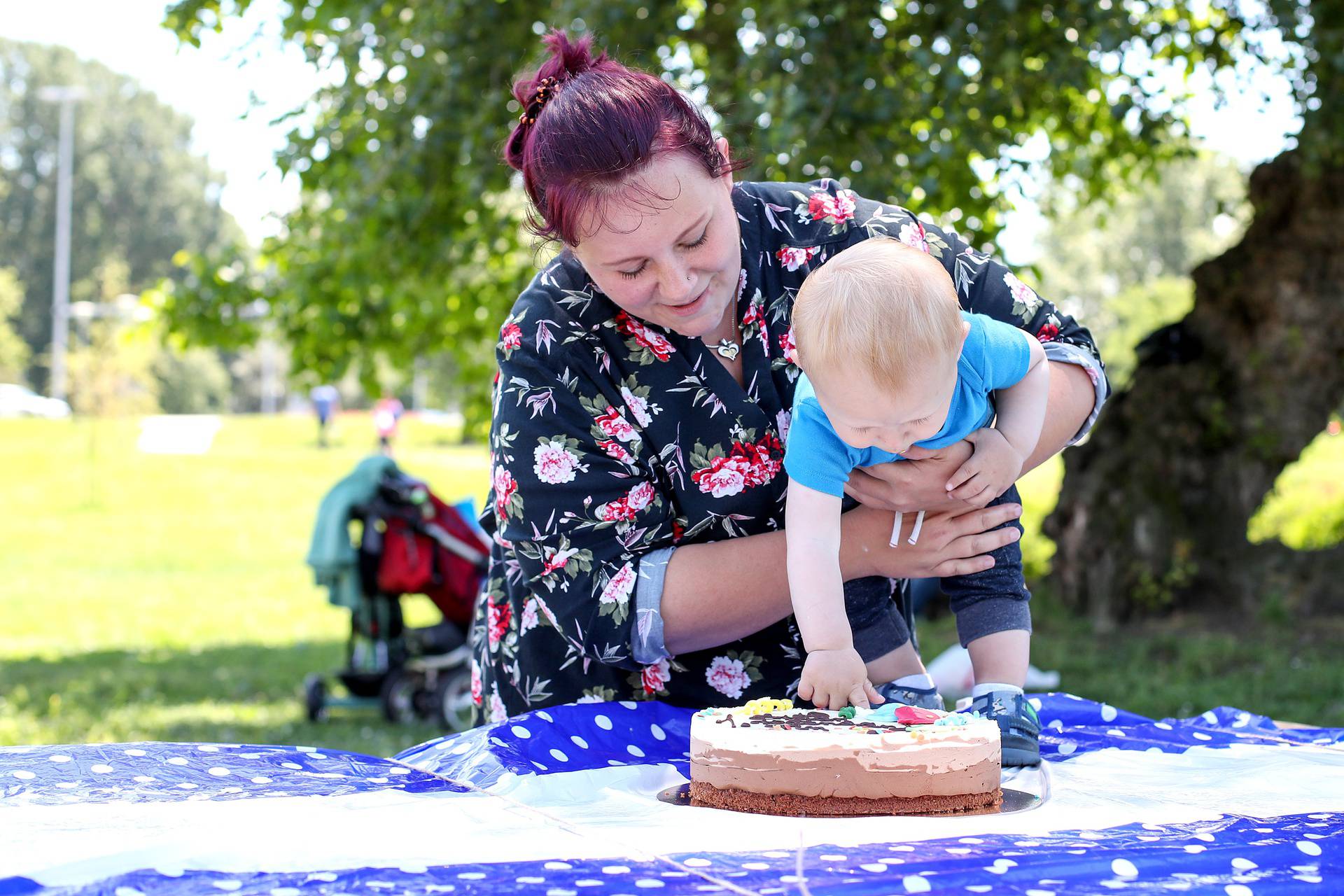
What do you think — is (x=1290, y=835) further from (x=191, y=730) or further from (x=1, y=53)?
(x=1, y=53)

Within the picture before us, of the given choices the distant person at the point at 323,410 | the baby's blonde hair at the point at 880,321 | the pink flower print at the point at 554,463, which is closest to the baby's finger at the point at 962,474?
the baby's blonde hair at the point at 880,321

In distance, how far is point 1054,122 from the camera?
27.1ft

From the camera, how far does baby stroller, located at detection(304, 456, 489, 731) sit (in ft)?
20.4

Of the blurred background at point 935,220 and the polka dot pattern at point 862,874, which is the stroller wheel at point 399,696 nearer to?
the blurred background at point 935,220

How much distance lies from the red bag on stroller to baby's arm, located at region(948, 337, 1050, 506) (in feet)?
14.6

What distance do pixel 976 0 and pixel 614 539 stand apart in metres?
4.17

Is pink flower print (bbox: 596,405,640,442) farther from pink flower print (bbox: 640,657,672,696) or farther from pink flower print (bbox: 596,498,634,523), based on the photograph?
pink flower print (bbox: 640,657,672,696)

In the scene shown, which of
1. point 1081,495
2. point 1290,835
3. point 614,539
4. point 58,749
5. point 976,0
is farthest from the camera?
point 1081,495

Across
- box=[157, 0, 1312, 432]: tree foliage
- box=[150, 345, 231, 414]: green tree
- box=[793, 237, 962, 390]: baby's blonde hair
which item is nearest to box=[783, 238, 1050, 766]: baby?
box=[793, 237, 962, 390]: baby's blonde hair

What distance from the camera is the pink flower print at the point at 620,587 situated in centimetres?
201

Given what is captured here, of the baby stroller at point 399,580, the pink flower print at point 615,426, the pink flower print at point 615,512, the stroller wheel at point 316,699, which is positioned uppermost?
the pink flower print at point 615,426

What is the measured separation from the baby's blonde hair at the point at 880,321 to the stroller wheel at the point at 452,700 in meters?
4.75

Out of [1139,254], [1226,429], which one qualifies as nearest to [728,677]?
[1226,429]

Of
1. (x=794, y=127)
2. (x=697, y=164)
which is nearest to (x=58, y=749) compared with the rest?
(x=697, y=164)
